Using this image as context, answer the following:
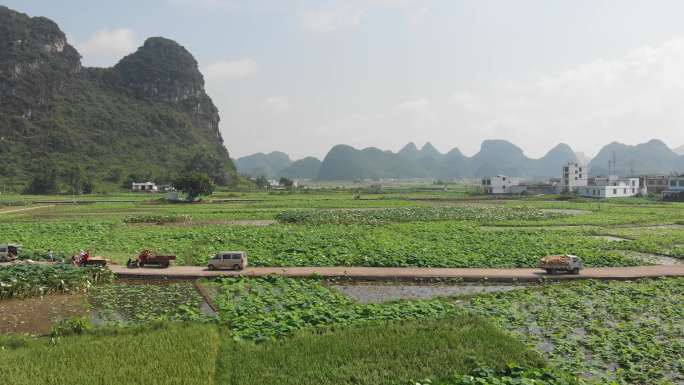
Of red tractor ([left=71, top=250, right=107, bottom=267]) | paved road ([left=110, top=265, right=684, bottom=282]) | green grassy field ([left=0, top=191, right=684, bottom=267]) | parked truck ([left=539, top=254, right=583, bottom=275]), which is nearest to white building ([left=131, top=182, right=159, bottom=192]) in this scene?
green grassy field ([left=0, top=191, right=684, bottom=267])

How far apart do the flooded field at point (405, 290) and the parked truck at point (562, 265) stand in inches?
108

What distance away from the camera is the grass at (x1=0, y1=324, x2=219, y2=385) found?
11594mm

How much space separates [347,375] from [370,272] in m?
12.7

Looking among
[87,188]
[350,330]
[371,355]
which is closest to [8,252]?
[350,330]

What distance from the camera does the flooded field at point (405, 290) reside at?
20.6 m

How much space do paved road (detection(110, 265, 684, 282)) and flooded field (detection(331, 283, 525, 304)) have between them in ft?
2.77

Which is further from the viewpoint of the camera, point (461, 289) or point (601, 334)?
point (461, 289)

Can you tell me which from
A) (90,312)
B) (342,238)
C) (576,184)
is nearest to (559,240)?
(342,238)

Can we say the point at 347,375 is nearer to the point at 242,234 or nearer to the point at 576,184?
the point at 242,234

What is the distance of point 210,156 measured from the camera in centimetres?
14938

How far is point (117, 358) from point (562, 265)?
21.0m

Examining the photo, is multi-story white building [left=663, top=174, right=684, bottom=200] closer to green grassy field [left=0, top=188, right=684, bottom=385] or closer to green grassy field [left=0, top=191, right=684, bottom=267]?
green grassy field [left=0, top=191, right=684, bottom=267]

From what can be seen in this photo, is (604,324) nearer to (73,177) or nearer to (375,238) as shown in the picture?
(375,238)

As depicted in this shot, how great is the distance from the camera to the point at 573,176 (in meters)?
130
